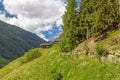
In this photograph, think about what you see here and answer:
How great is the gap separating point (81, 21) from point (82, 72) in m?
49.3

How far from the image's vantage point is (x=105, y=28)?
7738 cm

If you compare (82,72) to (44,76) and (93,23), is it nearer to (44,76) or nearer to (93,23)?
(44,76)

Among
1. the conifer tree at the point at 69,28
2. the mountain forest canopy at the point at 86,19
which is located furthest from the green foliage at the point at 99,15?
the conifer tree at the point at 69,28

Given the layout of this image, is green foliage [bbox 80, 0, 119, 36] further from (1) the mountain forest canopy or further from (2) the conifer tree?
(2) the conifer tree

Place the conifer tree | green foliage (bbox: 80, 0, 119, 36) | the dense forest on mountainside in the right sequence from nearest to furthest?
the dense forest on mountainside, green foliage (bbox: 80, 0, 119, 36), the conifer tree

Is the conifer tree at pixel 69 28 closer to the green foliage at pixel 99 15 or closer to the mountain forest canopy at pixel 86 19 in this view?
the mountain forest canopy at pixel 86 19

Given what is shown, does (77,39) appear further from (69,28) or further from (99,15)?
(99,15)

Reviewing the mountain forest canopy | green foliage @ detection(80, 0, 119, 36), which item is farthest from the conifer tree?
green foliage @ detection(80, 0, 119, 36)

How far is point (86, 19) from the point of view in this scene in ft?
257

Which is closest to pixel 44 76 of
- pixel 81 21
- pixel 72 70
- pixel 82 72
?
pixel 72 70

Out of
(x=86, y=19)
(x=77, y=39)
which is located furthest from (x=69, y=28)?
(x=86, y=19)

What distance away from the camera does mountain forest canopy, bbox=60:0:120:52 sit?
236 feet

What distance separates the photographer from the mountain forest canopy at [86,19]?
72062 millimetres

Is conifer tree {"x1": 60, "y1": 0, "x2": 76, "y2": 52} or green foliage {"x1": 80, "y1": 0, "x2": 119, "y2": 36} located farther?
conifer tree {"x1": 60, "y1": 0, "x2": 76, "y2": 52}
